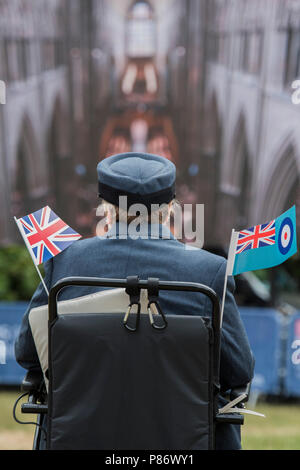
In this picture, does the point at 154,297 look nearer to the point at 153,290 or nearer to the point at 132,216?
the point at 153,290

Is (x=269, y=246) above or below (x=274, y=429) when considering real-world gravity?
above

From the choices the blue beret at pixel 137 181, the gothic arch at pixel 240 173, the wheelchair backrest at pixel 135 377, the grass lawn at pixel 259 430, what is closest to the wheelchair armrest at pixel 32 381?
the wheelchair backrest at pixel 135 377

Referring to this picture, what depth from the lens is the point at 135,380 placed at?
1.74 metres

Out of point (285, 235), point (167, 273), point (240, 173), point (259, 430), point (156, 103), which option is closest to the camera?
point (167, 273)

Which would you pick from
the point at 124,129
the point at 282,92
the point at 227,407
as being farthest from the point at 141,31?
the point at 227,407

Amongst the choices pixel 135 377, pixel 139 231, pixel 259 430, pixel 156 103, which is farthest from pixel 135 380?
pixel 259 430

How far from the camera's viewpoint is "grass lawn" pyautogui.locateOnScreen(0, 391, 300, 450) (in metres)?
4.64

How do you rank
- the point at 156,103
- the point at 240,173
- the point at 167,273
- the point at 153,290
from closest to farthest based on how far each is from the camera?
the point at 153,290 → the point at 167,273 → the point at 156,103 → the point at 240,173

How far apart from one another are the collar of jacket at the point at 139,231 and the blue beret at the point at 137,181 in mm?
68

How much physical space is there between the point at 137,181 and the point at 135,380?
585mm

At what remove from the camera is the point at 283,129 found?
14.9 ft

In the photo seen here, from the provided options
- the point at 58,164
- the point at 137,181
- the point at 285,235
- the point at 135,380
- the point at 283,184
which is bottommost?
the point at 283,184

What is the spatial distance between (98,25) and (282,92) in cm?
136

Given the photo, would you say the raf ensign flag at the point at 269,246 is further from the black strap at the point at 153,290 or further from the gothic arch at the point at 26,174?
the gothic arch at the point at 26,174
